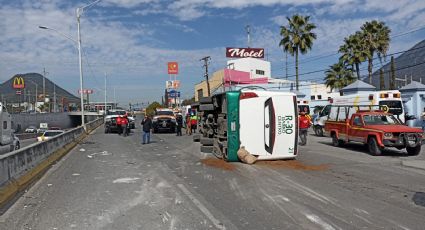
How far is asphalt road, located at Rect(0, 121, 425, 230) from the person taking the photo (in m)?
6.85

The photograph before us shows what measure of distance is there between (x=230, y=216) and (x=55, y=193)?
4352 mm

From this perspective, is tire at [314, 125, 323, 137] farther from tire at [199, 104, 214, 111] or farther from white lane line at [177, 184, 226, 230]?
white lane line at [177, 184, 226, 230]

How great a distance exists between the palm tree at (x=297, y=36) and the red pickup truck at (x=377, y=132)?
94.5ft

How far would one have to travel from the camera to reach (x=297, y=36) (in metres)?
48.6

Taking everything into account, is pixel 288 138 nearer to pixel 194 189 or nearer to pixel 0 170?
pixel 194 189

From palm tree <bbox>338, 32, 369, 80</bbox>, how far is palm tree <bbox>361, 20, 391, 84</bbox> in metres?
0.66

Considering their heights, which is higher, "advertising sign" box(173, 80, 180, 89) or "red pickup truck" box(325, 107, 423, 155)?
"advertising sign" box(173, 80, 180, 89)

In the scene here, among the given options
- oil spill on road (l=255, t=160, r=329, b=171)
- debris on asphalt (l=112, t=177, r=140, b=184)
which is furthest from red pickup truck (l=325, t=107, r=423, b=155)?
debris on asphalt (l=112, t=177, r=140, b=184)

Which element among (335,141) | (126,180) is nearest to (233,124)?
(126,180)

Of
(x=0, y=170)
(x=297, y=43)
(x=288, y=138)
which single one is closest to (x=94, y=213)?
(x=0, y=170)

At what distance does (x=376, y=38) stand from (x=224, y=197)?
42653 mm

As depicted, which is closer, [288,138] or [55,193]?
[55,193]

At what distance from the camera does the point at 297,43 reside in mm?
48500

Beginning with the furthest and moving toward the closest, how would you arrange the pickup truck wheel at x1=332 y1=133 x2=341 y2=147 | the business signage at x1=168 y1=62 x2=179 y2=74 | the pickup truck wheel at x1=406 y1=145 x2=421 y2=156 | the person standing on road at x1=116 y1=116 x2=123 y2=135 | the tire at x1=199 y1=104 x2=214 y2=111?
the business signage at x1=168 y1=62 x2=179 y2=74, the person standing on road at x1=116 y1=116 x2=123 y2=135, the pickup truck wheel at x1=332 y1=133 x2=341 y2=147, the pickup truck wheel at x1=406 y1=145 x2=421 y2=156, the tire at x1=199 y1=104 x2=214 y2=111
